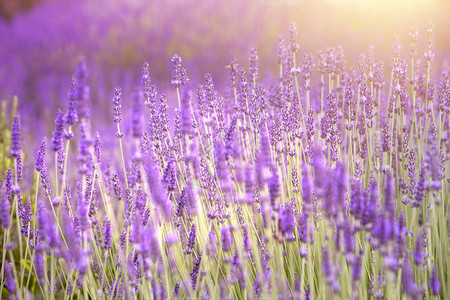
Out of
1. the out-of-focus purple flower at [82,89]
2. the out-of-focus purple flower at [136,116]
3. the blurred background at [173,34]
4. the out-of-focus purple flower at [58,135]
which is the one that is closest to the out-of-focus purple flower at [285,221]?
the out-of-focus purple flower at [136,116]

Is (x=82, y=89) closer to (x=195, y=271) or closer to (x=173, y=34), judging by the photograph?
(x=195, y=271)

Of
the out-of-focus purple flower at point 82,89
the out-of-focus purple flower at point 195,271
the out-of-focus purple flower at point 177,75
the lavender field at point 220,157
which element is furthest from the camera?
the out-of-focus purple flower at point 177,75

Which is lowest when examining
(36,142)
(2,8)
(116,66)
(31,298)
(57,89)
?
(31,298)

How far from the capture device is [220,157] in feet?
5.12

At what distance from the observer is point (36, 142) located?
13.7ft

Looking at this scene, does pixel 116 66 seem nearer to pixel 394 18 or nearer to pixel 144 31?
pixel 144 31

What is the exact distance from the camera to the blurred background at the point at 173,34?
252 inches

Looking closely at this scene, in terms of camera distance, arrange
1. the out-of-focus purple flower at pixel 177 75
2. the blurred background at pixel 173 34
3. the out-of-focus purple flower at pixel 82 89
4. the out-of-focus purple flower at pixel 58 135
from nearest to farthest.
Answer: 1. the out-of-focus purple flower at pixel 82 89
2. the out-of-focus purple flower at pixel 58 135
3. the out-of-focus purple flower at pixel 177 75
4. the blurred background at pixel 173 34

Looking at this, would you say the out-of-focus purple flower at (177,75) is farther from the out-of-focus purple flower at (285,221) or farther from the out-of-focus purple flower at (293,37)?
the out-of-focus purple flower at (285,221)

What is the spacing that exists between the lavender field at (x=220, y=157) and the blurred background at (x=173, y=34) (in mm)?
37

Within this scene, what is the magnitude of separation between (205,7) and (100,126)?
4.18 metres

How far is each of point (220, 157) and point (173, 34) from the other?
6161 mm

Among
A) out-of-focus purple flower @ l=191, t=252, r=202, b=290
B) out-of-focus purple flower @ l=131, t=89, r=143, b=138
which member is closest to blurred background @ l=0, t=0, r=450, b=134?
out-of-focus purple flower @ l=191, t=252, r=202, b=290

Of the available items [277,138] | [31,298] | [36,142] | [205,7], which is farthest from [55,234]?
[205,7]
